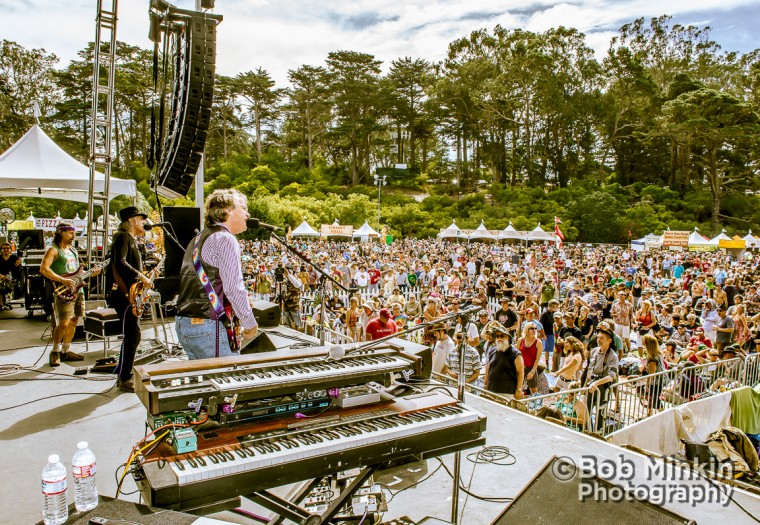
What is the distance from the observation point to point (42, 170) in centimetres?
777

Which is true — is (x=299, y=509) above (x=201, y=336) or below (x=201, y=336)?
below

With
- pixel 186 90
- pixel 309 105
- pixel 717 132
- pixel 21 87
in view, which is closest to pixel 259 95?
pixel 309 105

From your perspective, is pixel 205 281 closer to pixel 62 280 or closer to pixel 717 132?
pixel 62 280

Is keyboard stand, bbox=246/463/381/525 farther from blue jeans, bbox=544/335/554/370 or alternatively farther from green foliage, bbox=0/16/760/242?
green foliage, bbox=0/16/760/242

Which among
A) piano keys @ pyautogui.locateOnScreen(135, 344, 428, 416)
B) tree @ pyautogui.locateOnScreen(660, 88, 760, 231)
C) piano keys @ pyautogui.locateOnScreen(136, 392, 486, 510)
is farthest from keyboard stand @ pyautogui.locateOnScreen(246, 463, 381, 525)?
tree @ pyautogui.locateOnScreen(660, 88, 760, 231)

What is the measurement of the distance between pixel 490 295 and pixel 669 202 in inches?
1363

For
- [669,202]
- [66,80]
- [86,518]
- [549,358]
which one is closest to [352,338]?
[549,358]

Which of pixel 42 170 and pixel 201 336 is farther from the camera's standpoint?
pixel 42 170

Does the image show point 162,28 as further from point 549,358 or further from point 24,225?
point 24,225

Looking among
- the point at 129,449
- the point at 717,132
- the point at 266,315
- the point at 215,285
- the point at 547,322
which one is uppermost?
the point at 717,132

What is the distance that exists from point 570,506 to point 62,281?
5.24 m

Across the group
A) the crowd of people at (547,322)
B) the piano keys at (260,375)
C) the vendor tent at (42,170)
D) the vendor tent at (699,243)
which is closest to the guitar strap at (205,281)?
the piano keys at (260,375)

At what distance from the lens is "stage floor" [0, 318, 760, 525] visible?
9.72 feet

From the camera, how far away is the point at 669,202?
41.0 meters
